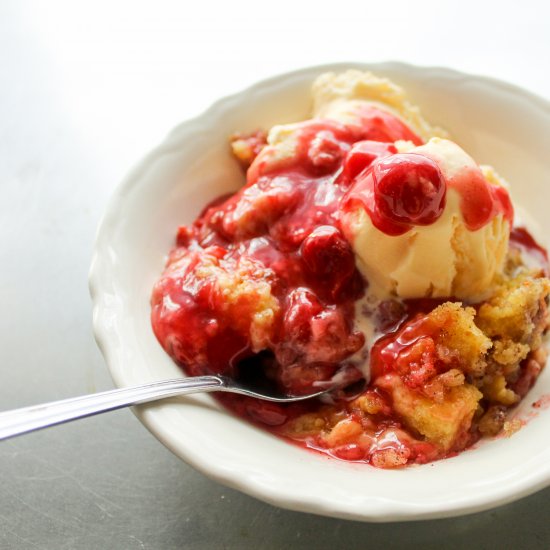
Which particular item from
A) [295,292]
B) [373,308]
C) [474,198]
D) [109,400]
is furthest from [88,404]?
[474,198]

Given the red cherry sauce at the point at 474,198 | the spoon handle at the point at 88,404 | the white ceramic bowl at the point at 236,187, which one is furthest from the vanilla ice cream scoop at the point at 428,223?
the spoon handle at the point at 88,404

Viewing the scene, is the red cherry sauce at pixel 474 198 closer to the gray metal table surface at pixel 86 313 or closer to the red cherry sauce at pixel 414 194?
the red cherry sauce at pixel 414 194

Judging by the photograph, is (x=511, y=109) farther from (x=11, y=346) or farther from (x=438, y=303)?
(x=11, y=346)

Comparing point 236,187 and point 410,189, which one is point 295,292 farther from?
point 236,187

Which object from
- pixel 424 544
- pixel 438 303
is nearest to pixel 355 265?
pixel 438 303

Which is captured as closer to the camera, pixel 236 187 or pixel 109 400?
pixel 109 400

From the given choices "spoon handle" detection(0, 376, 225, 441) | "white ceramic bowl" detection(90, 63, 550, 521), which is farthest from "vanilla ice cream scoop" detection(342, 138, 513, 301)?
"spoon handle" detection(0, 376, 225, 441)
